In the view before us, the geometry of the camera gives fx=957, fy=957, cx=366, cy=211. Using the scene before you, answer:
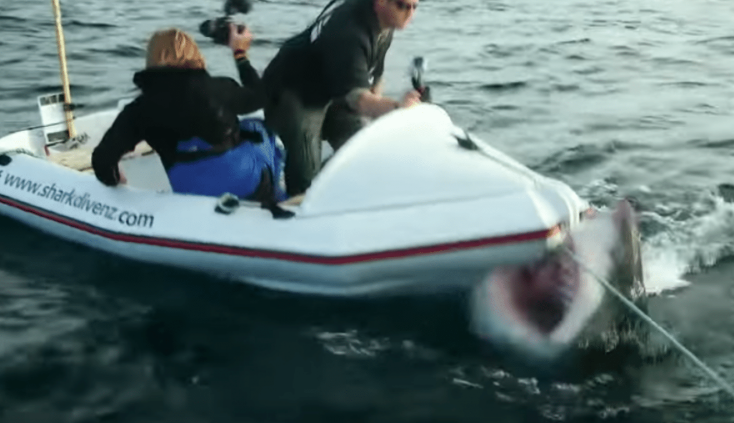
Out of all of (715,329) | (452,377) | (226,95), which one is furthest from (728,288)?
(226,95)

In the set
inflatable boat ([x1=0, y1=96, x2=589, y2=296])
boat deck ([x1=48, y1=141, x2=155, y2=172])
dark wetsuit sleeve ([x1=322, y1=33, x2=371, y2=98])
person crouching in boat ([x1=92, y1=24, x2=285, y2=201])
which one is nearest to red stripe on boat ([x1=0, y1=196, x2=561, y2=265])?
inflatable boat ([x1=0, y1=96, x2=589, y2=296])

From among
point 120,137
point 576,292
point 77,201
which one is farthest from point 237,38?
point 576,292

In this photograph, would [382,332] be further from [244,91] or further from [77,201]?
[77,201]

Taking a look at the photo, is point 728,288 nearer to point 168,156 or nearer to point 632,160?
point 632,160

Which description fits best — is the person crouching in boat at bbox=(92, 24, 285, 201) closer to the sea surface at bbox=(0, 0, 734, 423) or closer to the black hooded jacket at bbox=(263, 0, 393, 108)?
the black hooded jacket at bbox=(263, 0, 393, 108)

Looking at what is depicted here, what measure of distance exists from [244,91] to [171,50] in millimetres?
552

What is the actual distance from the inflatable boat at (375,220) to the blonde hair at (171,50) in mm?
903

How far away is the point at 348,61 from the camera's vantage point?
220 inches

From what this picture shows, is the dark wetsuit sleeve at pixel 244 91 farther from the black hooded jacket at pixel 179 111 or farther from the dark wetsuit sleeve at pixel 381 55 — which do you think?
the dark wetsuit sleeve at pixel 381 55

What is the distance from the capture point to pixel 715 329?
5.46 m

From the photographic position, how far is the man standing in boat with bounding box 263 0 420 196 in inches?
222

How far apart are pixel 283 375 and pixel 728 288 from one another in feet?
9.37

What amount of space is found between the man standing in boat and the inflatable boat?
0.95 ft

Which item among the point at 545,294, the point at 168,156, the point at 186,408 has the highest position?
the point at 168,156
